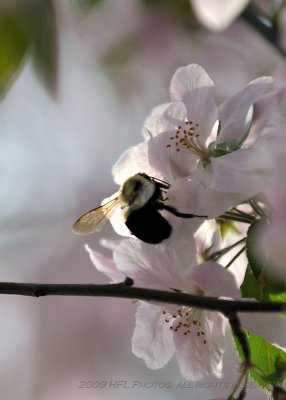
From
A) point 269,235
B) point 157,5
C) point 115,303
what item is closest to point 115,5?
point 157,5

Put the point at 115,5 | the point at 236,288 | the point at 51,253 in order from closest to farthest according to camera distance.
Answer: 1. the point at 236,288
2. the point at 115,5
3. the point at 51,253

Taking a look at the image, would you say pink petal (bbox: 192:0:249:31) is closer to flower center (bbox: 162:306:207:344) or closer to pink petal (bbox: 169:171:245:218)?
pink petal (bbox: 169:171:245:218)

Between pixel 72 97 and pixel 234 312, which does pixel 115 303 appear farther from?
pixel 234 312

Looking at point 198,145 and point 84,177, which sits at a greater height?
point 198,145

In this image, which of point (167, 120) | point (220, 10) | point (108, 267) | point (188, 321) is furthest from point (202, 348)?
point (220, 10)

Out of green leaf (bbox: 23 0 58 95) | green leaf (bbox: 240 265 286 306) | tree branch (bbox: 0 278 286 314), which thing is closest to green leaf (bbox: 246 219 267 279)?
green leaf (bbox: 240 265 286 306)

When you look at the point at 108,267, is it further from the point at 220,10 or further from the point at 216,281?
the point at 220,10
